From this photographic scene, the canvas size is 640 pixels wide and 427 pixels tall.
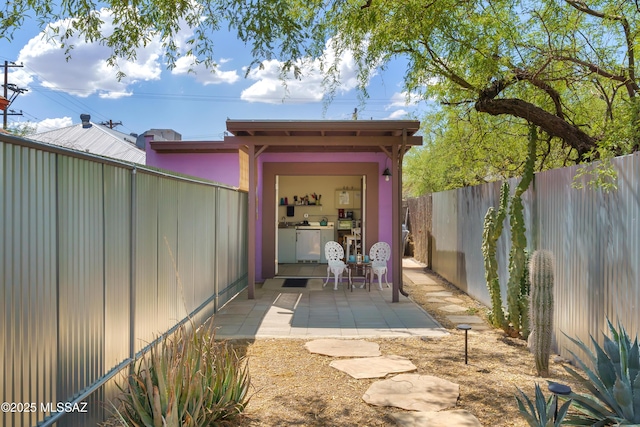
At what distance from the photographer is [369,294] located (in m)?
8.00

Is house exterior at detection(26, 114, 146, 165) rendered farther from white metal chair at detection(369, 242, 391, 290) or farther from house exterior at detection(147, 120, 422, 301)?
white metal chair at detection(369, 242, 391, 290)

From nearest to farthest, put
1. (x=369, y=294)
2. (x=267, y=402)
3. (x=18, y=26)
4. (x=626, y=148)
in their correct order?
(x=267, y=402) → (x=18, y=26) → (x=626, y=148) → (x=369, y=294)

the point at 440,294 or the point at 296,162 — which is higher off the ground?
the point at 296,162

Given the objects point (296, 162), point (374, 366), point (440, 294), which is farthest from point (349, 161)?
point (374, 366)

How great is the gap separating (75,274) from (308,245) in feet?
31.3

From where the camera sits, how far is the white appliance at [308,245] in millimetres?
11984

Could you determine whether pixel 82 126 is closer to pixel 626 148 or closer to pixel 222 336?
pixel 222 336

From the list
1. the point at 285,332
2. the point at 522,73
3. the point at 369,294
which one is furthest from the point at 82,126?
the point at 522,73

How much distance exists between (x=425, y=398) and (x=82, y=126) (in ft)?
58.0

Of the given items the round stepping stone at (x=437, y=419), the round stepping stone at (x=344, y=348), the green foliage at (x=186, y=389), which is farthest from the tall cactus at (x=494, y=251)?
the green foliage at (x=186, y=389)

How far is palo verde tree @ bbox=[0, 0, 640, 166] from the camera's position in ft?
15.6

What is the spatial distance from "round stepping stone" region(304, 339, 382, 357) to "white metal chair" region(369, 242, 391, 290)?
3.33m

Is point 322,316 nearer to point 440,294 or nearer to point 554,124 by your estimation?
point 440,294

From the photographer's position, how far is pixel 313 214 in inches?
506
